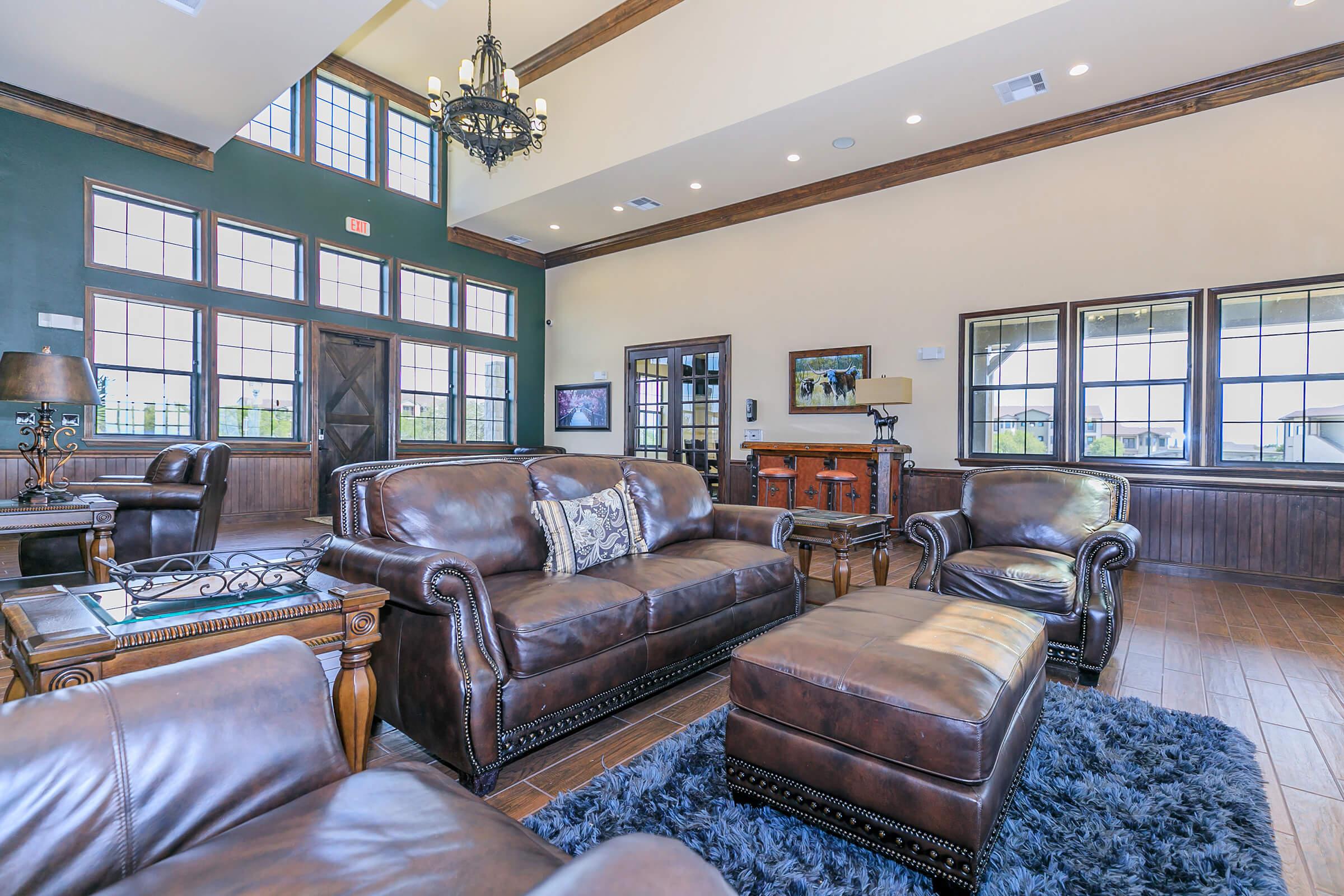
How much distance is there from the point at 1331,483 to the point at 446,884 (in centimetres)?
616

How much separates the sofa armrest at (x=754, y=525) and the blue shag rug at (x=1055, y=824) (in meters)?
1.24

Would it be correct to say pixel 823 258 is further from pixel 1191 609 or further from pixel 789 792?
pixel 789 792

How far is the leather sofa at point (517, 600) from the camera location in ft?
6.05

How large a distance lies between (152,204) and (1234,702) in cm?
895

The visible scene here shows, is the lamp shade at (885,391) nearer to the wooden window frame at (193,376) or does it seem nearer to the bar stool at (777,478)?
the bar stool at (777,478)

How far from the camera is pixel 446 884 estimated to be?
0.78 metres

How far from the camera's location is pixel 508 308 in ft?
30.7

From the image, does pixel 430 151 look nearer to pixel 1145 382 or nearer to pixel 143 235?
pixel 143 235

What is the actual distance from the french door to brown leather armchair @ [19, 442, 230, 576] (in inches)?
187

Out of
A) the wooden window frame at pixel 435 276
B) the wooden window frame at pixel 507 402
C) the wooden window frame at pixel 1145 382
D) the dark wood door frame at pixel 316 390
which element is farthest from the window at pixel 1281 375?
the dark wood door frame at pixel 316 390

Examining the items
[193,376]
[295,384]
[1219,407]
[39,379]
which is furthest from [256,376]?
[1219,407]

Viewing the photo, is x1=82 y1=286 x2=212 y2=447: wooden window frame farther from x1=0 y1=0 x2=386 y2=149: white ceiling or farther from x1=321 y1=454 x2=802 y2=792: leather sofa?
x1=321 y1=454 x2=802 y2=792: leather sofa

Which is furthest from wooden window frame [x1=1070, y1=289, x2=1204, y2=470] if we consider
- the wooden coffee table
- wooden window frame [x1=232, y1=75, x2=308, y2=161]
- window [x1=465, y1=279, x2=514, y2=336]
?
wooden window frame [x1=232, y1=75, x2=308, y2=161]

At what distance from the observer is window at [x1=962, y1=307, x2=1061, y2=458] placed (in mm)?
5551
